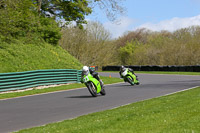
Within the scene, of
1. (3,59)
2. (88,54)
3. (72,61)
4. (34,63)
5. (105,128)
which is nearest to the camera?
(105,128)

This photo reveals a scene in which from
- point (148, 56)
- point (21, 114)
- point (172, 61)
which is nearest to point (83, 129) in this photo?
A: point (21, 114)

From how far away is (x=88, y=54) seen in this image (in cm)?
7012

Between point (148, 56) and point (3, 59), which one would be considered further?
point (148, 56)

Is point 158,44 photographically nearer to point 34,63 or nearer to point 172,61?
point 172,61

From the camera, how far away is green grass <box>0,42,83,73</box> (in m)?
25.5

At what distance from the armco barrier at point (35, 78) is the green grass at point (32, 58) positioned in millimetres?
2870

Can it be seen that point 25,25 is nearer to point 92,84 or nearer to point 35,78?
point 35,78

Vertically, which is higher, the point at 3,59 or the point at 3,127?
the point at 3,59

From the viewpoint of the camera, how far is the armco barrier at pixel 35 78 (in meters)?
19.6

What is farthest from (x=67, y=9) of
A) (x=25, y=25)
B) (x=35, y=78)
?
(x=35, y=78)

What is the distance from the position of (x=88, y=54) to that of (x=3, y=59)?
147 ft

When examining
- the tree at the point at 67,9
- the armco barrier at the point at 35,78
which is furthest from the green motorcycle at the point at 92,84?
the tree at the point at 67,9

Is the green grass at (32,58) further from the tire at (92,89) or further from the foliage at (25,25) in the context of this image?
the tire at (92,89)

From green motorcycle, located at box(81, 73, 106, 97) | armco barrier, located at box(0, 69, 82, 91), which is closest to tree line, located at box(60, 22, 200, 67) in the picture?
armco barrier, located at box(0, 69, 82, 91)
